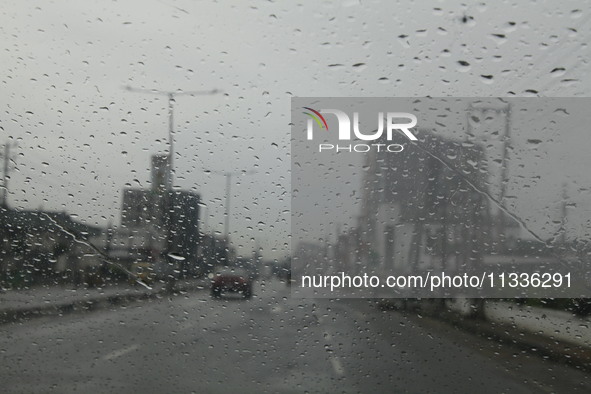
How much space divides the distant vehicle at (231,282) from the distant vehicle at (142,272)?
0.36m

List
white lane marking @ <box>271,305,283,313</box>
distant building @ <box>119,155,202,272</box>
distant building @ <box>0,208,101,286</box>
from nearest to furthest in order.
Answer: white lane marking @ <box>271,305,283,313</box>, distant building @ <box>119,155,202,272</box>, distant building @ <box>0,208,101,286</box>

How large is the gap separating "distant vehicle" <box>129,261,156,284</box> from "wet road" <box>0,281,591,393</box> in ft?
0.45

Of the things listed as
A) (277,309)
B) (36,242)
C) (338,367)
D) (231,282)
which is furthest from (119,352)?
(338,367)

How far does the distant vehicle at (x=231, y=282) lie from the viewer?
325 centimetres

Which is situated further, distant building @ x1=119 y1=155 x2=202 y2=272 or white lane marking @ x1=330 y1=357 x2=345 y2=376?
white lane marking @ x1=330 y1=357 x2=345 y2=376

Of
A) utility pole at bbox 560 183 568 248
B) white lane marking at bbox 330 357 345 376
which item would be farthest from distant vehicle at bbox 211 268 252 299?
utility pole at bbox 560 183 568 248

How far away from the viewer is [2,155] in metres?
3.81

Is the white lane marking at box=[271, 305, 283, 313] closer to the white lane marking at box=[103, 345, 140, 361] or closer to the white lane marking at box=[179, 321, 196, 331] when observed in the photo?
the white lane marking at box=[179, 321, 196, 331]

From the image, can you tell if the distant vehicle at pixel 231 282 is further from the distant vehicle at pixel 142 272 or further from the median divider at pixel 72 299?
the distant vehicle at pixel 142 272

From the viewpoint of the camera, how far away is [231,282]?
3.30 meters

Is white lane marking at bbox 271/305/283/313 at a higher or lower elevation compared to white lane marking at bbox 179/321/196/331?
higher

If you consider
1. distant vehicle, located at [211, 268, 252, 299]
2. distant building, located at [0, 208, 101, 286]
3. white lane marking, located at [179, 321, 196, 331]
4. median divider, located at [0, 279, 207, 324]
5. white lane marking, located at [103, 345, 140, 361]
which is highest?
distant building, located at [0, 208, 101, 286]

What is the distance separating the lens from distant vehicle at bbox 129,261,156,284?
134 inches

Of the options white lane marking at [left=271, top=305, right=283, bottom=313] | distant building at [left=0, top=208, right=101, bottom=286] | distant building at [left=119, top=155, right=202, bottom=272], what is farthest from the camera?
distant building at [left=0, top=208, right=101, bottom=286]
